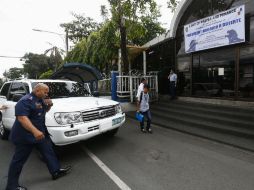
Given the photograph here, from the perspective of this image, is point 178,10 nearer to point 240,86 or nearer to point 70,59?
point 240,86

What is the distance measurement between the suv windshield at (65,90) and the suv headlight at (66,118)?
50.0 inches

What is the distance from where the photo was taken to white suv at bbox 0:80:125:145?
4668 millimetres

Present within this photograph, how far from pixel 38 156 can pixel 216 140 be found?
15.3ft

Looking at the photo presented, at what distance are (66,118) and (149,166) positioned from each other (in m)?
1.98

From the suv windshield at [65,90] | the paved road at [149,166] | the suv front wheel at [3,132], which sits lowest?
the paved road at [149,166]

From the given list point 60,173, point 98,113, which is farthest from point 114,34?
point 60,173

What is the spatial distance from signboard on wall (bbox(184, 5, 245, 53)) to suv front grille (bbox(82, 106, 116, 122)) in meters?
6.07

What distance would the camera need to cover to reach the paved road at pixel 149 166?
381 centimetres

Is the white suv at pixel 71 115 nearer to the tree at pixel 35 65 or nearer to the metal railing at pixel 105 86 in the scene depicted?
the metal railing at pixel 105 86

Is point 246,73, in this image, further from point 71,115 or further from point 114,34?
point 114,34

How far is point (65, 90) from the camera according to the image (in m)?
6.35

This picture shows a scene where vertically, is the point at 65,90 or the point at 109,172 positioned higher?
the point at 65,90

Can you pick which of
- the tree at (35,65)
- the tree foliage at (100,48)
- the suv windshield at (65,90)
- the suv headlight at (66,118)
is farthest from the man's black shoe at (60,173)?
the tree at (35,65)

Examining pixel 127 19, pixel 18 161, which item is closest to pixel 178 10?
pixel 127 19
